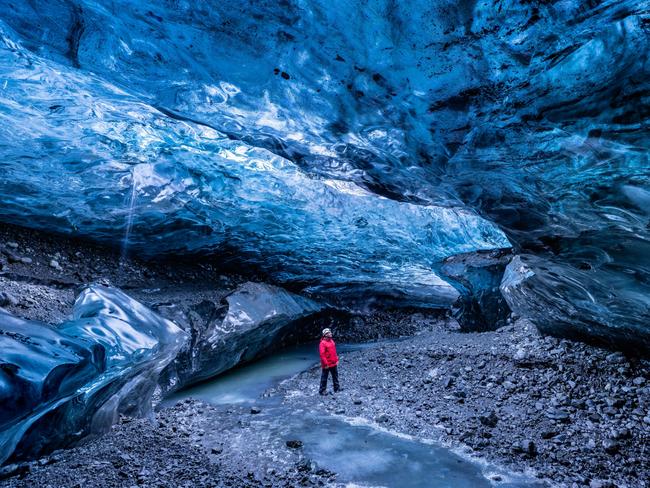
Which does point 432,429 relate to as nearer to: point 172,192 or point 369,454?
point 369,454

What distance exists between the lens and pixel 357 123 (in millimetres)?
4508

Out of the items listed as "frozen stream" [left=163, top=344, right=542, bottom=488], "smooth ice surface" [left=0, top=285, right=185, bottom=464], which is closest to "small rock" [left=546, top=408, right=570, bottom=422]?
"frozen stream" [left=163, top=344, right=542, bottom=488]

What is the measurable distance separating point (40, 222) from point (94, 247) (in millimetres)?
1064

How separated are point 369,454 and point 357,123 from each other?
374 cm

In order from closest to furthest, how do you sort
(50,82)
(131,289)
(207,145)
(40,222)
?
(50,82) < (207,145) < (40,222) < (131,289)

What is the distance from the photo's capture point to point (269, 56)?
3834 mm

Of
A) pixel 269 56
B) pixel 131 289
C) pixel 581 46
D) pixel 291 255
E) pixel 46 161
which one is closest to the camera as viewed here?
pixel 581 46

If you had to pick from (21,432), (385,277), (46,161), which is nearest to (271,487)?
(21,432)

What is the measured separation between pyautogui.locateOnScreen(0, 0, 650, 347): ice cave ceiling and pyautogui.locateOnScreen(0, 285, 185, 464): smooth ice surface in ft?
7.42

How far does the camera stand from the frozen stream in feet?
12.3

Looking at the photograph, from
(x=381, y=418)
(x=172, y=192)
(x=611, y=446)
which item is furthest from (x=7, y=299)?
(x=611, y=446)

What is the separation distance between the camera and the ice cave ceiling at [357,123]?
317 cm

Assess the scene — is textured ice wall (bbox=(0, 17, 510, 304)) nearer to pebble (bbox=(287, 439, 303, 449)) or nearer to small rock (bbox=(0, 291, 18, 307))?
small rock (bbox=(0, 291, 18, 307))

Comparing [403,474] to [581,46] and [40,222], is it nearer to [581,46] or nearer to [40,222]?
[581,46]
